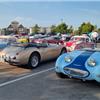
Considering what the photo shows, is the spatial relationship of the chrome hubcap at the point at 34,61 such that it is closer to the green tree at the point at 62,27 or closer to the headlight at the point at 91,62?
the headlight at the point at 91,62

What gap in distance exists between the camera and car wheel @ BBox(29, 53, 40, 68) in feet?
29.9

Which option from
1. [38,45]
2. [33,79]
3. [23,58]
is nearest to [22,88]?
[33,79]

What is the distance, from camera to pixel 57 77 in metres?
7.35

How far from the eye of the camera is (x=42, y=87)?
6.14m

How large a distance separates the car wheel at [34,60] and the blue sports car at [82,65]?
7.90ft

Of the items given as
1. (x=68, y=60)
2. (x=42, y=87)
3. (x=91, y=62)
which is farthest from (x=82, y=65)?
(x=42, y=87)

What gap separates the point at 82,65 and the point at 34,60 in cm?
351

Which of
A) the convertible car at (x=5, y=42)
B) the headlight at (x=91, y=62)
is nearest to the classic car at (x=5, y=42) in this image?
the convertible car at (x=5, y=42)

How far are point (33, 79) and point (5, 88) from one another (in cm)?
128

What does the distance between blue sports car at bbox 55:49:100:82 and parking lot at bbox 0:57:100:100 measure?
0.32 metres

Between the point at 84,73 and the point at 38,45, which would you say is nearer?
the point at 84,73

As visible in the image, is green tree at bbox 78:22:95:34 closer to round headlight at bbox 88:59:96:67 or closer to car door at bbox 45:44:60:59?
car door at bbox 45:44:60:59

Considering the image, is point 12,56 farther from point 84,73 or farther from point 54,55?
point 84,73

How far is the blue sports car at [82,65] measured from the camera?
5.98 m
